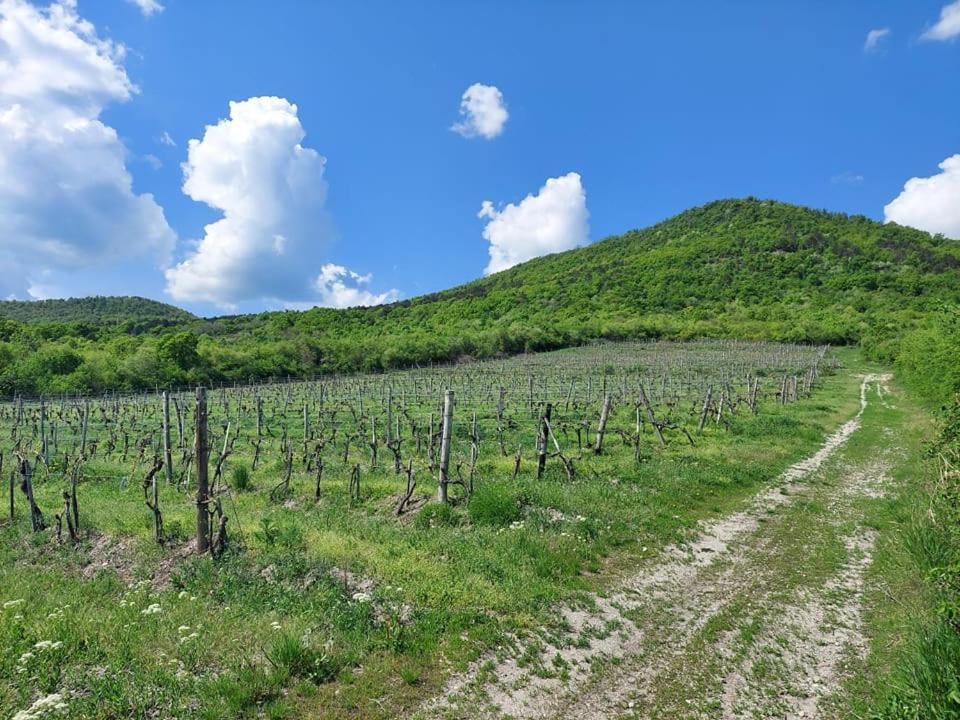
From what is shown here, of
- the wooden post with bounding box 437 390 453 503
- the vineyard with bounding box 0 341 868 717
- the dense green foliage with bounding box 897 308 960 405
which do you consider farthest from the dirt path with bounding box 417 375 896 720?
the dense green foliage with bounding box 897 308 960 405

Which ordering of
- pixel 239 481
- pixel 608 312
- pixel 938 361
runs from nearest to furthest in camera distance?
pixel 239 481 < pixel 938 361 < pixel 608 312

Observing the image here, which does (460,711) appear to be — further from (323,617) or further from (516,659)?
(323,617)

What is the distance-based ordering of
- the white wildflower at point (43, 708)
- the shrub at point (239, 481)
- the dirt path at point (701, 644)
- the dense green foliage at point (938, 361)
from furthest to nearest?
the dense green foliage at point (938, 361) → the shrub at point (239, 481) → the dirt path at point (701, 644) → the white wildflower at point (43, 708)

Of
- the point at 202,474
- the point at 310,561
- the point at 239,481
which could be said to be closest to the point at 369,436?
the point at 239,481

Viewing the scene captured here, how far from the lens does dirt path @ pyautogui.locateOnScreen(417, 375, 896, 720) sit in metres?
4.95

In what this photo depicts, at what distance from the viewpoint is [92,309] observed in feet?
506

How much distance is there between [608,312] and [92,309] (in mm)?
155194

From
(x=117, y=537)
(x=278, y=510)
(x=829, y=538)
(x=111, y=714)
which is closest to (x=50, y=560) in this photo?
(x=117, y=537)

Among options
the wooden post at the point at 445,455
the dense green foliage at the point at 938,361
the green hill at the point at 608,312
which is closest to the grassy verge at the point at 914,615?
the dense green foliage at the point at 938,361

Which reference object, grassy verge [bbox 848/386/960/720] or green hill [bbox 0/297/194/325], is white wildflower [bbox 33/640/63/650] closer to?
grassy verge [bbox 848/386/960/720]

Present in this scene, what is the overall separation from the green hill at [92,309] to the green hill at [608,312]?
151ft

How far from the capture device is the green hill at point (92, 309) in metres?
142

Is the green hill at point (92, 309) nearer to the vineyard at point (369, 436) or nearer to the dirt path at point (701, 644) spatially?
the vineyard at point (369, 436)

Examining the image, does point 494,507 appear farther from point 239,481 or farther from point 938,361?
point 938,361
